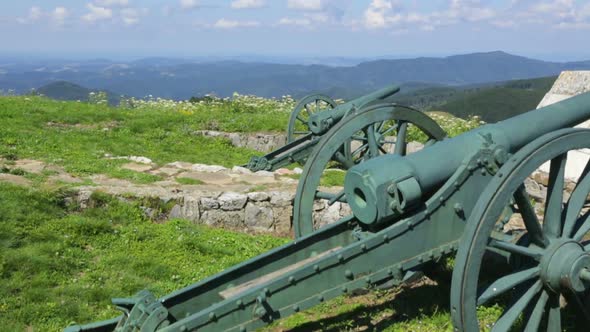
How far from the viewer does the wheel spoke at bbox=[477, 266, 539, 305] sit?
3.39 m

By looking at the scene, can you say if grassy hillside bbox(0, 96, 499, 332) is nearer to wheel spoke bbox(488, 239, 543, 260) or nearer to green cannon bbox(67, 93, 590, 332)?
green cannon bbox(67, 93, 590, 332)

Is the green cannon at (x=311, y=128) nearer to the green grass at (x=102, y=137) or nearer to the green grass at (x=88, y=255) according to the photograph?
the green grass at (x=102, y=137)

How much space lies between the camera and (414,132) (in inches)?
502

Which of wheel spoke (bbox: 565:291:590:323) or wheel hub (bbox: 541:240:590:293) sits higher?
wheel hub (bbox: 541:240:590:293)

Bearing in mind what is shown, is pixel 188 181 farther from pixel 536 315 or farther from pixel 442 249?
pixel 536 315

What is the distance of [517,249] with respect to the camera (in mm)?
3445

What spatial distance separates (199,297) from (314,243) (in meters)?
0.94

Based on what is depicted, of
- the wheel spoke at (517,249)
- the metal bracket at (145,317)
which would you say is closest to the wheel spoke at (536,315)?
the wheel spoke at (517,249)

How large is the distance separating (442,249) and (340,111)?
15.7ft

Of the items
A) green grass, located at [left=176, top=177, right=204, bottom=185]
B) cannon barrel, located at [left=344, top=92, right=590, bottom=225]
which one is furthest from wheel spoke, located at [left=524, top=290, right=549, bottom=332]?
green grass, located at [left=176, top=177, right=204, bottom=185]

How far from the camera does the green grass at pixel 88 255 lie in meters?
4.90

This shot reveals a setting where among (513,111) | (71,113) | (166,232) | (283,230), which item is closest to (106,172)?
(166,232)

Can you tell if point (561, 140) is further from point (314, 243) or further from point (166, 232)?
point (166, 232)

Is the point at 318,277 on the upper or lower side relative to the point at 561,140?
lower
